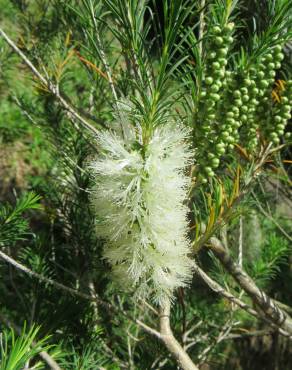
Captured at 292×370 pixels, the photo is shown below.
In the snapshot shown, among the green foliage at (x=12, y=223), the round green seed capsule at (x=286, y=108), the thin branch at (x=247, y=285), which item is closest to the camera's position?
the round green seed capsule at (x=286, y=108)

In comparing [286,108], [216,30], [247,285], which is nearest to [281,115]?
[286,108]

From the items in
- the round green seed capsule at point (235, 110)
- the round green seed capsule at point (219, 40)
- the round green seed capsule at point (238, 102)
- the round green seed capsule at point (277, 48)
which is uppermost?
the round green seed capsule at point (277, 48)

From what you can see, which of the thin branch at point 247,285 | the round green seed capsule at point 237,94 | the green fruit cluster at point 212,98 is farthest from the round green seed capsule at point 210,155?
the thin branch at point 247,285

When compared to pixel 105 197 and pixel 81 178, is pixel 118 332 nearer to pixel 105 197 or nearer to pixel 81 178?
pixel 81 178

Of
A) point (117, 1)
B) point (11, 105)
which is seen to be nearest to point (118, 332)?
point (117, 1)

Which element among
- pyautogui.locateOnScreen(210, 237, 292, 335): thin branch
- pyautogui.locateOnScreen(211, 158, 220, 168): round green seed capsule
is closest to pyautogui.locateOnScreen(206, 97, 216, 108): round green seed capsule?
pyautogui.locateOnScreen(211, 158, 220, 168): round green seed capsule

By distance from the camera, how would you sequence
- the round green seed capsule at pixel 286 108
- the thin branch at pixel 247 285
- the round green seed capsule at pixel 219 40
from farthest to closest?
the thin branch at pixel 247 285
the round green seed capsule at pixel 286 108
the round green seed capsule at pixel 219 40

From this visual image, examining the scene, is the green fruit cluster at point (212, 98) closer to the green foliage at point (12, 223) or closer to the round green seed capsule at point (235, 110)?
the round green seed capsule at point (235, 110)
